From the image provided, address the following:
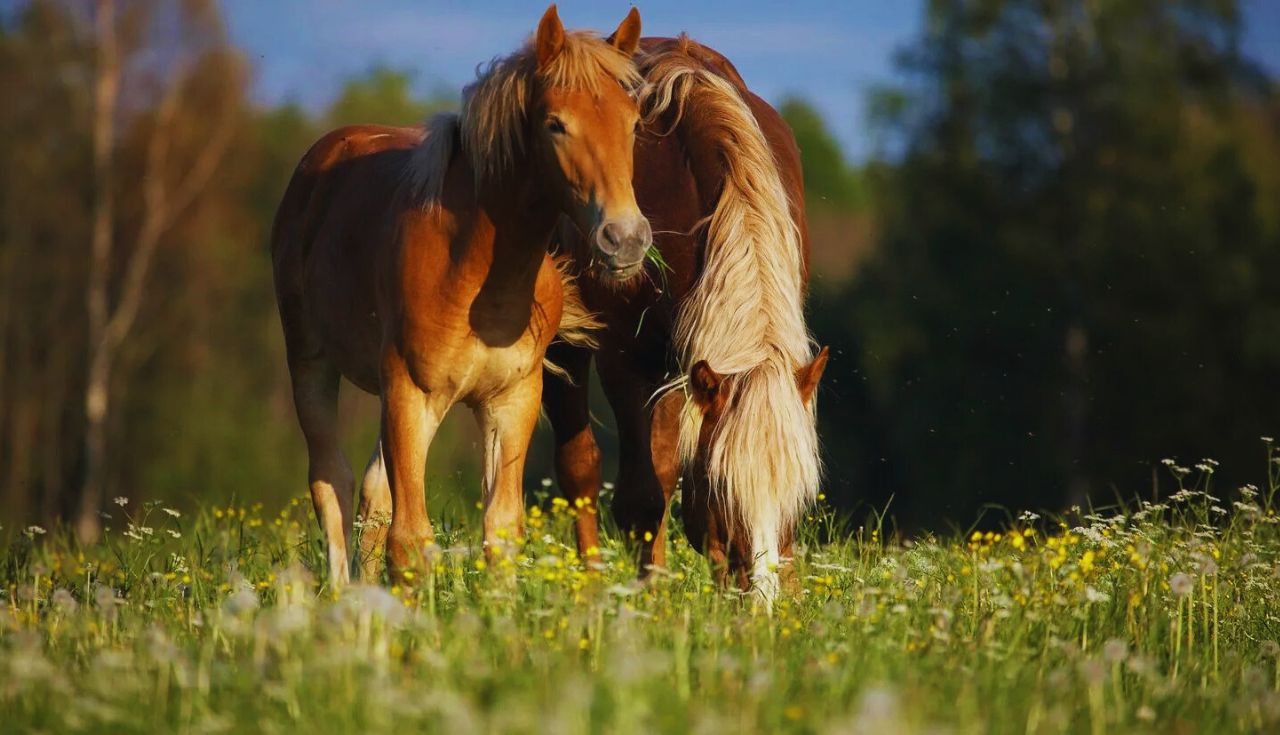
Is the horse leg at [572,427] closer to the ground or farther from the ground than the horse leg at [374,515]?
farther from the ground

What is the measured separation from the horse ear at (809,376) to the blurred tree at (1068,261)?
16.4 meters

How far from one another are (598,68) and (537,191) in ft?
1.70

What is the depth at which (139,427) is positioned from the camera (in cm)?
2455

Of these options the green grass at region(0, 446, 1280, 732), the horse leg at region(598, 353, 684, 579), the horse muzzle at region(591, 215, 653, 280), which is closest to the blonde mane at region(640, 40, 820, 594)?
the green grass at region(0, 446, 1280, 732)

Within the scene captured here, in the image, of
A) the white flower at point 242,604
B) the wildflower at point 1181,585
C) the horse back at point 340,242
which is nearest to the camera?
the white flower at point 242,604

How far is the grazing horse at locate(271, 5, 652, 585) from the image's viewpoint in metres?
5.41

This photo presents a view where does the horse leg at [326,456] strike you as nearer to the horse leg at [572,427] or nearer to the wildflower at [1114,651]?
the horse leg at [572,427]

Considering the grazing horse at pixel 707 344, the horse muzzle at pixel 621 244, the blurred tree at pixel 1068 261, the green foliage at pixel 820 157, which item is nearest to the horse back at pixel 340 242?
the grazing horse at pixel 707 344

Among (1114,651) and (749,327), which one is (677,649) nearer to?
(1114,651)

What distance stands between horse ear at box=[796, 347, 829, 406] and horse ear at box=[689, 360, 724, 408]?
28cm

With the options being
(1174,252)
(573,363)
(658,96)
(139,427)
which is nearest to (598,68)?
(658,96)

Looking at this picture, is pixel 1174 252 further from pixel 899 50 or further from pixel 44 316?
pixel 44 316

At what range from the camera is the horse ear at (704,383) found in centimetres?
569

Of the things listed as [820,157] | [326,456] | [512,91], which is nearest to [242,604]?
[512,91]
